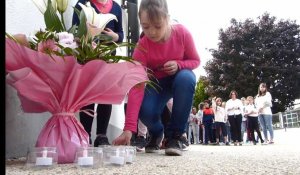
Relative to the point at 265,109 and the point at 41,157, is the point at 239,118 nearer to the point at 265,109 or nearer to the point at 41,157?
the point at 265,109

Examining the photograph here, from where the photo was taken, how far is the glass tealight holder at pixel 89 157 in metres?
1.60

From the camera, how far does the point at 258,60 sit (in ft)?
82.2

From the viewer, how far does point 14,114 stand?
90.5 inches

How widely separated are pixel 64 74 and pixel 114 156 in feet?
1.48

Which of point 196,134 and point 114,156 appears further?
point 196,134

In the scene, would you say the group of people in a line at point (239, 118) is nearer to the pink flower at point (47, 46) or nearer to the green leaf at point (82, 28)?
Result: the green leaf at point (82, 28)

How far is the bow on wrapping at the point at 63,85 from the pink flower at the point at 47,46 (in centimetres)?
5

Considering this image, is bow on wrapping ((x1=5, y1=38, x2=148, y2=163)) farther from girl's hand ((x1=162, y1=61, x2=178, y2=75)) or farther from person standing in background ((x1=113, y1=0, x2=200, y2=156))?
girl's hand ((x1=162, y1=61, x2=178, y2=75))

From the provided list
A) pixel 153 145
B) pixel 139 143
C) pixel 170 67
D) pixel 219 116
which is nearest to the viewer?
Answer: pixel 170 67

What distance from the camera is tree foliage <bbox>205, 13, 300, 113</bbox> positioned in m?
24.9

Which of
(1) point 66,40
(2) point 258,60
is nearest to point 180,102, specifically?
(1) point 66,40

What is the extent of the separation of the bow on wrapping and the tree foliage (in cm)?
2310

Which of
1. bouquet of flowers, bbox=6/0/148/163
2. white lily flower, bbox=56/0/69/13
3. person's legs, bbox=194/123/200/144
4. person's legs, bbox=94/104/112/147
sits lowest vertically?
person's legs, bbox=194/123/200/144

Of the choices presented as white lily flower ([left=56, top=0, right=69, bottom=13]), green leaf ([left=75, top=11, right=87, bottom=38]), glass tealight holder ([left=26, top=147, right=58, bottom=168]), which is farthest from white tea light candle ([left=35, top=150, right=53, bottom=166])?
white lily flower ([left=56, top=0, right=69, bottom=13])
